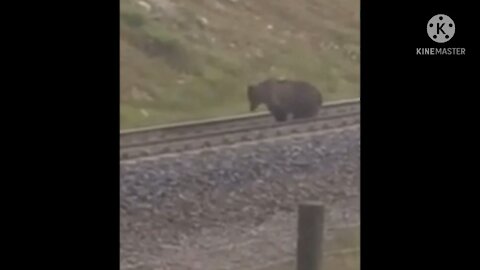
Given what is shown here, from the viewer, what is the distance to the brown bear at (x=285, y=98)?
2.10 m

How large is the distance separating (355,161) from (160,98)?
1.55 feet

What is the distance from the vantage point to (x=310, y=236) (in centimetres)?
208

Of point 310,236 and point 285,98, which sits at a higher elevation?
point 285,98

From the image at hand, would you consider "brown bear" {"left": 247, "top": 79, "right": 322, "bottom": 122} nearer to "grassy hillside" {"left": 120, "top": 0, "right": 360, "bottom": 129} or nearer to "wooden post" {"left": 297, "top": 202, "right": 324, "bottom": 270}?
"grassy hillside" {"left": 120, "top": 0, "right": 360, "bottom": 129}

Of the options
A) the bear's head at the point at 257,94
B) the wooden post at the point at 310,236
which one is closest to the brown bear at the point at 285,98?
the bear's head at the point at 257,94

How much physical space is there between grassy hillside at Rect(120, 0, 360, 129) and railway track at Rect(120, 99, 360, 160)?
2 centimetres

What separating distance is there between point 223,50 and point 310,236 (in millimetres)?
475

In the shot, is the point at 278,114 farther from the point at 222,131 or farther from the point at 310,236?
the point at 310,236

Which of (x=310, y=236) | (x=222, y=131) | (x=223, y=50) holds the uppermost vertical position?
(x=223, y=50)

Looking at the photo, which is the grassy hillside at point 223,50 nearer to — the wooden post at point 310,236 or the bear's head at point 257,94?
the bear's head at point 257,94
